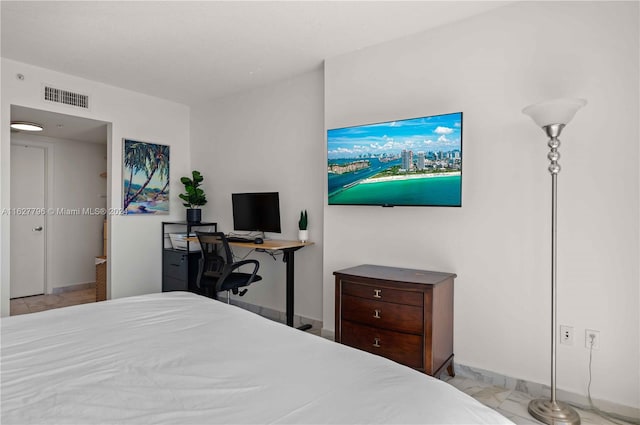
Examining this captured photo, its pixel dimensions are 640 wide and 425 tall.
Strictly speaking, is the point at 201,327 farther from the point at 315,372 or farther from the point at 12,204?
the point at 12,204

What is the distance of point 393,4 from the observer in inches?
101

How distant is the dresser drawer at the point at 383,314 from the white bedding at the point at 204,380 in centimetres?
111

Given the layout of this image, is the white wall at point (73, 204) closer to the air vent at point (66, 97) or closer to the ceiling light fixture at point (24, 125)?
the ceiling light fixture at point (24, 125)

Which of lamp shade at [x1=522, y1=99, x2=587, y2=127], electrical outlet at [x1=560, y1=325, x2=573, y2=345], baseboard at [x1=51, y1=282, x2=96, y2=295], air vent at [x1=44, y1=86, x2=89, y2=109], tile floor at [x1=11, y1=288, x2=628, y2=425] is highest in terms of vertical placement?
air vent at [x1=44, y1=86, x2=89, y2=109]

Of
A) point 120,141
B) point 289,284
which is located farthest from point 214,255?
point 120,141

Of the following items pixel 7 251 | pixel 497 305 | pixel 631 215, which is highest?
pixel 631 215

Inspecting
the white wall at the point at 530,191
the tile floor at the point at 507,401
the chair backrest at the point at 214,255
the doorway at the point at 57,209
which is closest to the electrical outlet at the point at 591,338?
the white wall at the point at 530,191

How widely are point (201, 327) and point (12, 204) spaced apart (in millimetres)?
4872

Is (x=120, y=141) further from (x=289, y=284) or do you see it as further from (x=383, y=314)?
(x=383, y=314)

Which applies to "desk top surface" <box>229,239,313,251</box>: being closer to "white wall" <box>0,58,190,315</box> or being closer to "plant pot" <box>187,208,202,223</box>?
"plant pot" <box>187,208,202,223</box>

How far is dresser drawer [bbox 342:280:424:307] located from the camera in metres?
2.46

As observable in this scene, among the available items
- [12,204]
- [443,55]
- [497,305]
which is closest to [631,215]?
[497,305]

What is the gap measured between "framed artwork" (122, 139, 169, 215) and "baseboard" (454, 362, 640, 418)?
3.83 meters

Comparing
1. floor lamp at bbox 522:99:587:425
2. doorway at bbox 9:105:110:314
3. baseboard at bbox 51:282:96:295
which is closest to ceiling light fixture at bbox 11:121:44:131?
doorway at bbox 9:105:110:314
